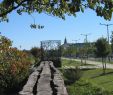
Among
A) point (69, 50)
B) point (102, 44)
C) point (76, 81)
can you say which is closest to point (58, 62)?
point (102, 44)

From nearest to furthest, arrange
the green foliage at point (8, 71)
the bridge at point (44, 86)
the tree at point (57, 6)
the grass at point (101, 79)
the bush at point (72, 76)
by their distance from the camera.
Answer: the tree at point (57, 6), the bridge at point (44, 86), the green foliage at point (8, 71), the grass at point (101, 79), the bush at point (72, 76)

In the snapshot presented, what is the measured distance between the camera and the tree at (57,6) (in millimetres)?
7539

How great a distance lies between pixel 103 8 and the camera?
7.75 metres

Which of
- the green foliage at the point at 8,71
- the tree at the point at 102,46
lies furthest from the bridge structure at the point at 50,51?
the green foliage at the point at 8,71

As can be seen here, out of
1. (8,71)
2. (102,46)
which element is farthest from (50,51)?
(8,71)

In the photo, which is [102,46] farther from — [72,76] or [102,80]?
[72,76]

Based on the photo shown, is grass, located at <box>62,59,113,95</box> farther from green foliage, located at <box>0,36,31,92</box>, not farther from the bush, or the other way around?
green foliage, located at <box>0,36,31,92</box>

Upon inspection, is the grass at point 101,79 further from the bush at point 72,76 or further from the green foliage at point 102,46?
the green foliage at point 102,46

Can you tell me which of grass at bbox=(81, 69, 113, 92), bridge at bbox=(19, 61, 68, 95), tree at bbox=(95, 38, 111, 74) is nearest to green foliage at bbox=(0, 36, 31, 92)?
bridge at bbox=(19, 61, 68, 95)

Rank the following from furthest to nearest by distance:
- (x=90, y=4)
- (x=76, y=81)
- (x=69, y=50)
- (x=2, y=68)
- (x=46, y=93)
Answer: (x=69, y=50) < (x=76, y=81) < (x=2, y=68) < (x=46, y=93) < (x=90, y=4)

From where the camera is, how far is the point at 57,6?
8648mm

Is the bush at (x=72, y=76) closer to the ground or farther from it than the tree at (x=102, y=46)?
closer to the ground

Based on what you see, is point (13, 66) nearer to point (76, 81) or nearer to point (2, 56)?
point (2, 56)

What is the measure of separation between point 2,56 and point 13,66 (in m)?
0.95
